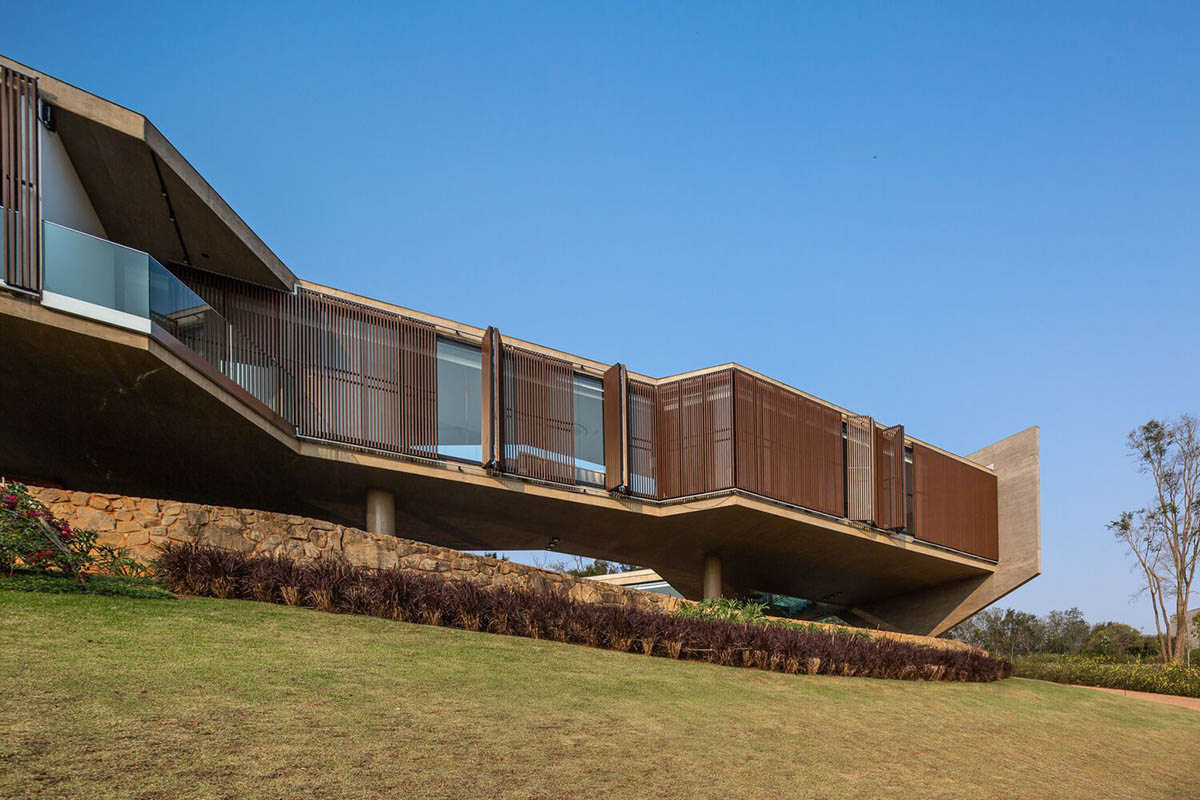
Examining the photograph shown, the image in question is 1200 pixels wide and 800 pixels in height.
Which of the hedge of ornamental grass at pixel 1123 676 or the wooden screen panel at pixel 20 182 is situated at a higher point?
the wooden screen panel at pixel 20 182

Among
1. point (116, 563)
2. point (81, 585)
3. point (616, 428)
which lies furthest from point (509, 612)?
point (616, 428)

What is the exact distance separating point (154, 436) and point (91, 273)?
4.50 m

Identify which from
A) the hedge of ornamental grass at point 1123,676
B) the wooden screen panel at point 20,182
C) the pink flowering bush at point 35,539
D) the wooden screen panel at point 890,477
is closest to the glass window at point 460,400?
the wooden screen panel at point 20,182

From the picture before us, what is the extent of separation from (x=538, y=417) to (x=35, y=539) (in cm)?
1185

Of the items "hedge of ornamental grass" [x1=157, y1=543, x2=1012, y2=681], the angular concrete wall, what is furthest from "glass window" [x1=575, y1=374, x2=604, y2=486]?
the angular concrete wall

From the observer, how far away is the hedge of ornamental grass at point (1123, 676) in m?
24.9

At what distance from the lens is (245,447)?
1820 centimetres

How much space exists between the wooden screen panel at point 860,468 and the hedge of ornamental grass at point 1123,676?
18.4 ft

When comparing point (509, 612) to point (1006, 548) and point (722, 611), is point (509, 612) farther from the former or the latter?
point (1006, 548)

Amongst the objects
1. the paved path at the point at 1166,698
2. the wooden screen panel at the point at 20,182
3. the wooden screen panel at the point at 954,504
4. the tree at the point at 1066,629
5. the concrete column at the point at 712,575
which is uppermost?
the wooden screen panel at the point at 20,182

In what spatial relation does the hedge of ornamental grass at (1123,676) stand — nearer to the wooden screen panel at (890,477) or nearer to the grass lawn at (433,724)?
the wooden screen panel at (890,477)

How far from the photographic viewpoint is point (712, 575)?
2636 cm

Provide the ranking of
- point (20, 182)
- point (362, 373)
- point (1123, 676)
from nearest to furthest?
point (20, 182) < point (362, 373) < point (1123, 676)

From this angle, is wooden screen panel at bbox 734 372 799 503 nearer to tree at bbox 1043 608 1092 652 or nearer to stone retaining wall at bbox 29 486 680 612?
stone retaining wall at bbox 29 486 680 612
